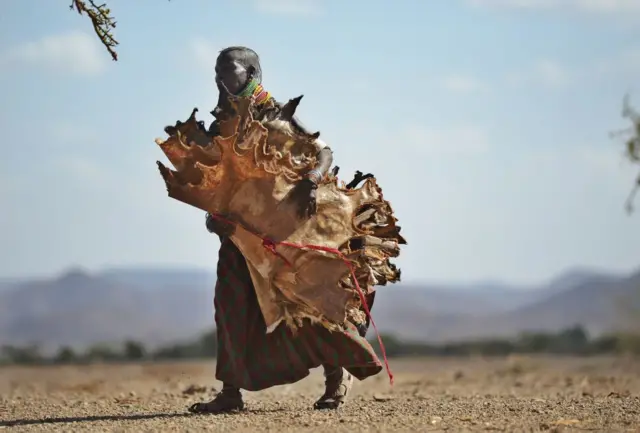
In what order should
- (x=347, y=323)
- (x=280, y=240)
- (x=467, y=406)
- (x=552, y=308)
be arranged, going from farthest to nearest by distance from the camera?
(x=552, y=308), (x=467, y=406), (x=347, y=323), (x=280, y=240)

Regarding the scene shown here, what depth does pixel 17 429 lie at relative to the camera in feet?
27.5

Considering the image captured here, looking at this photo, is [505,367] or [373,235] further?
[505,367]

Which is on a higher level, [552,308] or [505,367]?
[552,308]

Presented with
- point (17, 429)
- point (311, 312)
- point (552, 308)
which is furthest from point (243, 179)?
point (552, 308)

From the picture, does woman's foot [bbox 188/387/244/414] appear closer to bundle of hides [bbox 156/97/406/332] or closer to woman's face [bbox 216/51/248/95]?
bundle of hides [bbox 156/97/406/332]

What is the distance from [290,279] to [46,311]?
82.6 m

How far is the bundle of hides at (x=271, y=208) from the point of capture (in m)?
8.12

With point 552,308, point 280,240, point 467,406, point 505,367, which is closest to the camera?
point 280,240

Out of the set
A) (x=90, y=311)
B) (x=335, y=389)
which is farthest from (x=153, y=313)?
(x=335, y=389)

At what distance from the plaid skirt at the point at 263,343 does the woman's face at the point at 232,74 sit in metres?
1.15

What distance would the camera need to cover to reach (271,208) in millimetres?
8133

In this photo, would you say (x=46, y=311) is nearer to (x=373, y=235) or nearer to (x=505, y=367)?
(x=505, y=367)

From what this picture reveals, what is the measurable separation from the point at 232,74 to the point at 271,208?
3.96 ft

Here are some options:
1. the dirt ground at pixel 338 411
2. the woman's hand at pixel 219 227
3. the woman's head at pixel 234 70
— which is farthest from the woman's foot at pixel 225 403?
the woman's head at pixel 234 70
